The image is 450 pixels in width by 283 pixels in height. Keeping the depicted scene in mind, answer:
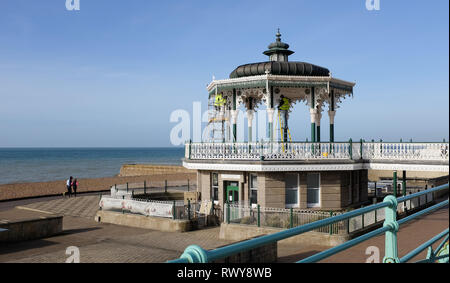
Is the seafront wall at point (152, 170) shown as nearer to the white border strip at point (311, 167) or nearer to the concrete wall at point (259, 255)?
the white border strip at point (311, 167)

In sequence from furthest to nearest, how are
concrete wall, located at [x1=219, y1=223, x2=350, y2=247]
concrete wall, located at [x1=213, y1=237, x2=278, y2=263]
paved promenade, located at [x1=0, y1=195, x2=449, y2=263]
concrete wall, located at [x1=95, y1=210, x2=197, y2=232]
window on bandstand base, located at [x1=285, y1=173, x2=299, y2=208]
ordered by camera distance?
window on bandstand base, located at [x1=285, y1=173, x2=299, y2=208], concrete wall, located at [x1=95, y1=210, x2=197, y2=232], concrete wall, located at [x1=219, y1=223, x2=350, y2=247], paved promenade, located at [x1=0, y1=195, x2=449, y2=263], concrete wall, located at [x1=213, y1=237, x2=278, y2=263]

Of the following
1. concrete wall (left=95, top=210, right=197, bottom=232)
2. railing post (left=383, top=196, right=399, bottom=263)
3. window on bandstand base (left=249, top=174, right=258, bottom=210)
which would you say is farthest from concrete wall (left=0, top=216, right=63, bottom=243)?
railing post (left=383, top=196, right=399, bottom=263)

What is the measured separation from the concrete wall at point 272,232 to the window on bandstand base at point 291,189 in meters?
4.90

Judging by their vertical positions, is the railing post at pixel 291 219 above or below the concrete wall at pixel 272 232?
above

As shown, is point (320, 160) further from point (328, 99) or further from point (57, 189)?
point (57, 189)

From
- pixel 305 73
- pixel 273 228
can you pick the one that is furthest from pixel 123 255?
pixel 305 73

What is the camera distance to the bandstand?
21188mm

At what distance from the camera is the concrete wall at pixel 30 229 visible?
1816cm

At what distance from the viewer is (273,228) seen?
56.4ft

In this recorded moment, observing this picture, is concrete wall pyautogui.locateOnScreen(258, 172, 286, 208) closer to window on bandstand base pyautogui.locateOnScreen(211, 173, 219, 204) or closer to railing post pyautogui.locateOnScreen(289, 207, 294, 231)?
window on bandstand base pyautogui.locateOnScreen(211, 173, 219, 204)

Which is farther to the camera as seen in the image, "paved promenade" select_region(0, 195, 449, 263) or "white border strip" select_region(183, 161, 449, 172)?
"white border strip" select_region(183, 161, 449, 172)

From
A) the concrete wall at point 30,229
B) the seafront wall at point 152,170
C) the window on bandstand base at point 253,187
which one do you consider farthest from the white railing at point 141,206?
the seafront wall at point 152,170

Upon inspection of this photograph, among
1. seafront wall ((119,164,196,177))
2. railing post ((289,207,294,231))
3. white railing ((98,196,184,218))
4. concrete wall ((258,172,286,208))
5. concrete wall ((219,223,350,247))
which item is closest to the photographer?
concrete wall ((219,223,350,247))

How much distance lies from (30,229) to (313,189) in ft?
48.4
